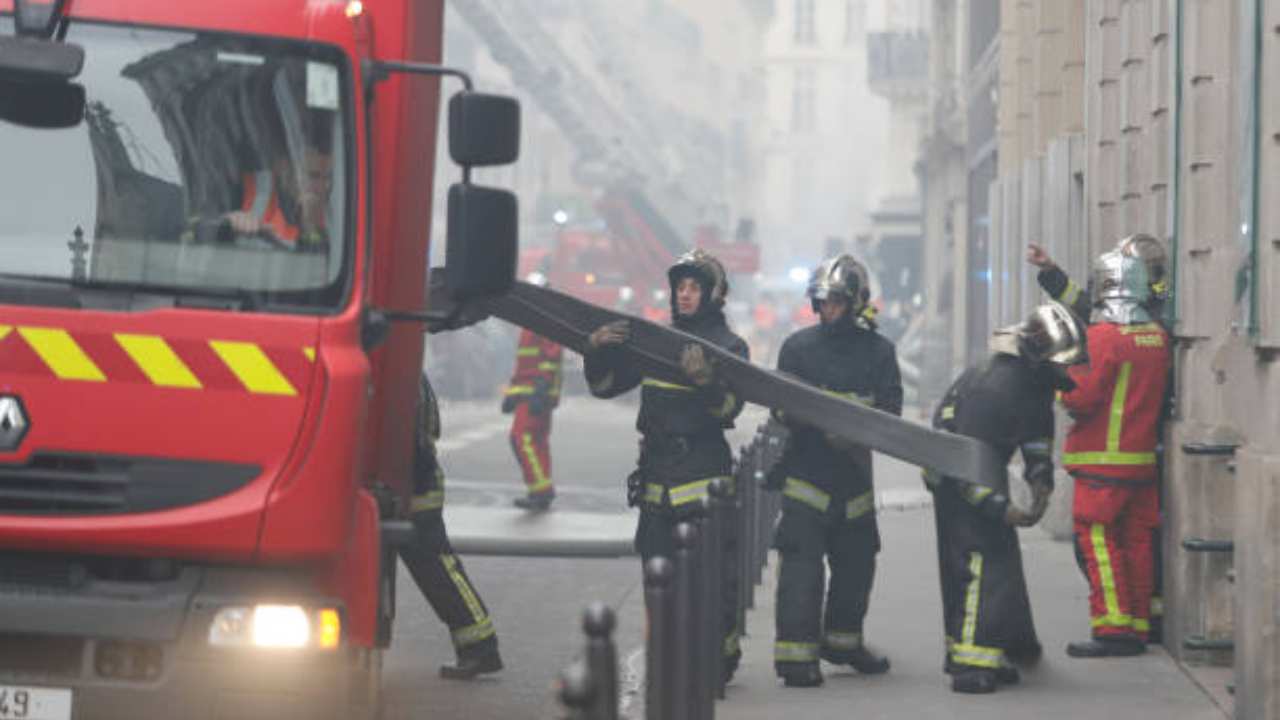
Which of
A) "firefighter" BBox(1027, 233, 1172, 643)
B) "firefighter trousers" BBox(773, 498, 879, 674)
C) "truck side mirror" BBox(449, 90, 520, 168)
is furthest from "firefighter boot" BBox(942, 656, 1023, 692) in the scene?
"truck side mirror" BBox(449, 90, 520, 168)

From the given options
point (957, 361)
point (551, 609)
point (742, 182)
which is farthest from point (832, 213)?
point (551, 609)

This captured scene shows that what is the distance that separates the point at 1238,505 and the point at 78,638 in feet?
14.9

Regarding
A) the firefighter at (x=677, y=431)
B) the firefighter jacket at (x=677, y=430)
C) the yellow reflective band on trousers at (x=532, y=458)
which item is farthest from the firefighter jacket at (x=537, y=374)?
the firefighter jacket at (x=677, y=430)

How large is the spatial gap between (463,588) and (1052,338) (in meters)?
2.63

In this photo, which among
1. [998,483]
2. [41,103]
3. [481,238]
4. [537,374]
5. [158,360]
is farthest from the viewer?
[537,374]

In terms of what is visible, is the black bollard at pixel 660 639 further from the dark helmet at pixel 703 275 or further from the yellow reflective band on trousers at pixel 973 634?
the dark helmet at pixel 703 275

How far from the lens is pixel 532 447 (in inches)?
739

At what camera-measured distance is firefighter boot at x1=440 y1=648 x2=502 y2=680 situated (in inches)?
408

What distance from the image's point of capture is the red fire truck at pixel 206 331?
6.69m

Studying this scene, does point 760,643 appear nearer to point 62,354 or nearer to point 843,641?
point 843,641

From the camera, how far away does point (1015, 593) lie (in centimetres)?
1034

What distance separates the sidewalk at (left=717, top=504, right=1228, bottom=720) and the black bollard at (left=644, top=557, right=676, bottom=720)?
213 centimetres

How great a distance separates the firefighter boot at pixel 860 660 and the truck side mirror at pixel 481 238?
3.80 m

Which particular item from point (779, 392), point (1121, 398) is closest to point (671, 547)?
point (779, 392)
